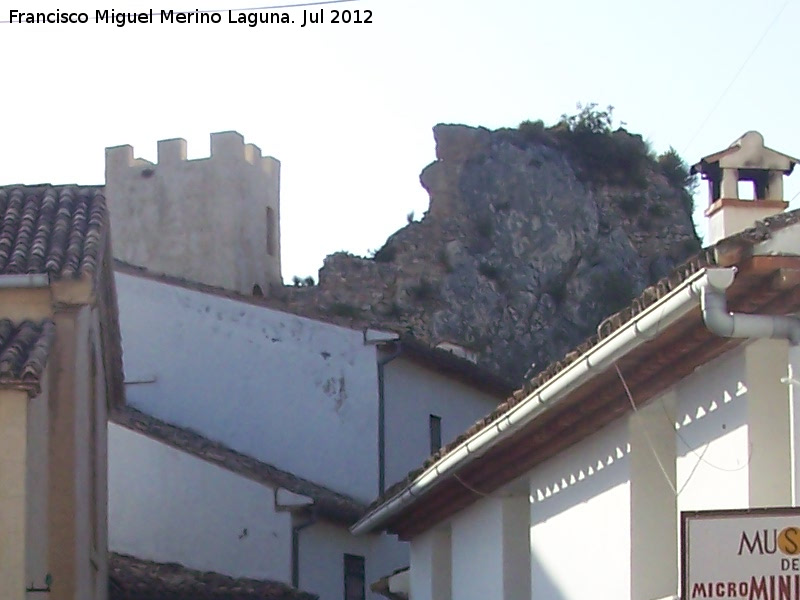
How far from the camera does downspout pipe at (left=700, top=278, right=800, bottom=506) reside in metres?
8.58

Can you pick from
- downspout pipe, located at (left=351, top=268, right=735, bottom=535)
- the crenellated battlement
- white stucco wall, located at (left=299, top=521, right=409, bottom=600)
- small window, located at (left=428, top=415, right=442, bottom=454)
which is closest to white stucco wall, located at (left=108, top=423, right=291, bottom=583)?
white stucco wall, located at (left=299, top=521, right=409, bottom=600)

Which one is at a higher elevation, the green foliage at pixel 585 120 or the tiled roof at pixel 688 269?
the green foliage at pixel 585 120

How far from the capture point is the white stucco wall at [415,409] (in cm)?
2702

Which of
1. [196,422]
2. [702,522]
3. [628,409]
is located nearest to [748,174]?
[628,409]

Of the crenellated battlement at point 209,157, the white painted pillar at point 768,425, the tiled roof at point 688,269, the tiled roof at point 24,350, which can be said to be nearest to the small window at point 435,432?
the crenellated battlement at point 209,157

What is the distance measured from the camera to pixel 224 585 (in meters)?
22.1

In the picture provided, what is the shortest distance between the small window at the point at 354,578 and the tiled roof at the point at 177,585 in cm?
215

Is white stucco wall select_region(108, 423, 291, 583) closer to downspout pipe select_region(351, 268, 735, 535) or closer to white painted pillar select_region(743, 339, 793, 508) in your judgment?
downspout pipe select_region(351, 268, 735, 535)

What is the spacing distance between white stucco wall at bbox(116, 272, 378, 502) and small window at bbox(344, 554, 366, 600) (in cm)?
128

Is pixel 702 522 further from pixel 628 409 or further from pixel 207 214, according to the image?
pixel 207 214

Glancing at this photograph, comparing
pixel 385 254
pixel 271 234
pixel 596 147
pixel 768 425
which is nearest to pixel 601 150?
pixel 596 147

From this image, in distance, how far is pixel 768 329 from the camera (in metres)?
8.79

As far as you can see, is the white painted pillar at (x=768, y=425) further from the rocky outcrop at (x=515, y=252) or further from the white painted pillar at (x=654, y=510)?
the rocky outcrop at (x=515, y=252)

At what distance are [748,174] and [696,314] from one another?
2.16 m
